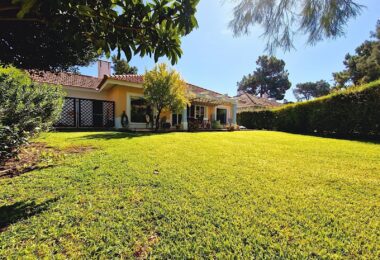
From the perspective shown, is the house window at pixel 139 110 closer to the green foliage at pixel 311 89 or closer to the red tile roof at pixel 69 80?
the red tile roof at pixel 69 80

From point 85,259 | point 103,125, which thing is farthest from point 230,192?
point 103,125

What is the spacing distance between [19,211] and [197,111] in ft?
63.7

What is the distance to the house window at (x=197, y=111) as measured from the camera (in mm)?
20938

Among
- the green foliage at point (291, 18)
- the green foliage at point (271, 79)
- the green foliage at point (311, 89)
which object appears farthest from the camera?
the green foliage at point (311, 89)

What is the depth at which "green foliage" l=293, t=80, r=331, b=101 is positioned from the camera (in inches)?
2452

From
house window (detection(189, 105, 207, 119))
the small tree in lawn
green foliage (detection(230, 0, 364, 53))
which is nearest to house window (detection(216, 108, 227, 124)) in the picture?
house window (detection(189, 105, 207, 119))

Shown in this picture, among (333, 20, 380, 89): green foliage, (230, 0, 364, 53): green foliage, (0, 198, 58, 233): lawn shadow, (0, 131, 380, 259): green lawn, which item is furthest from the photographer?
(333, 20, 380, 89): green foliage

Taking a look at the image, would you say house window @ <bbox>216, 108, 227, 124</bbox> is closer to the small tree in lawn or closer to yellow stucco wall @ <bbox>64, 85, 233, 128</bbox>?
yellow stucco wall @ <bbox>64, 85, 233, 128</bbox>

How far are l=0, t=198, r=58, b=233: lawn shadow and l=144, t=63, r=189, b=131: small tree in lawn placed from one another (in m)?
10.6

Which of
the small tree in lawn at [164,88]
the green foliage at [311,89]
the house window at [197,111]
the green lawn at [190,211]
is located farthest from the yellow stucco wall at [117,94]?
the green foliage at [311,89]

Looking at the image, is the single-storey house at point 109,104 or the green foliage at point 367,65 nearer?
the single-storey house at point 109,104

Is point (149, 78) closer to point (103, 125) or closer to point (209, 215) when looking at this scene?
point (103, 125)

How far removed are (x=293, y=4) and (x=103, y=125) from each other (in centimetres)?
1583

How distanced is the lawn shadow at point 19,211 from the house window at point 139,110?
13199 mm
